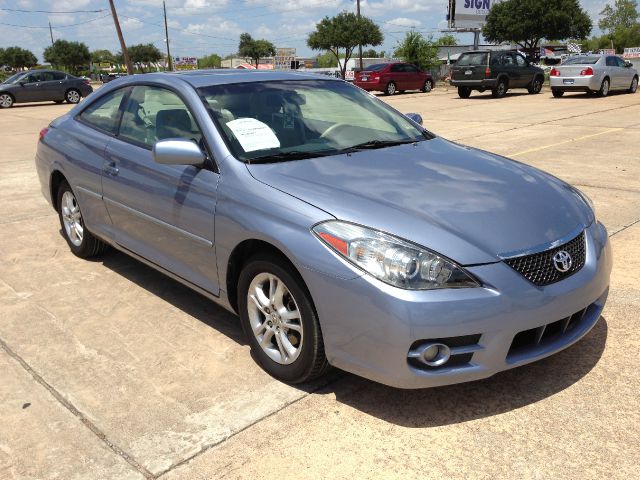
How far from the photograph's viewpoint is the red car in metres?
26.2

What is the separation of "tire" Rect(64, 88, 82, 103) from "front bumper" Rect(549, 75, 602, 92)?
19141 mm

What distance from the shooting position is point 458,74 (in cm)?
2248

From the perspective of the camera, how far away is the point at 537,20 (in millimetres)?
48562

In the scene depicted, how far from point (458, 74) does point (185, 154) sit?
2075 cm

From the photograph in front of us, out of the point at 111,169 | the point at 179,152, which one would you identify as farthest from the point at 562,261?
the point at 111,169

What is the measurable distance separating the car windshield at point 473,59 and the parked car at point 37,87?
15.8m

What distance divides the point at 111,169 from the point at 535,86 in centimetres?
2262

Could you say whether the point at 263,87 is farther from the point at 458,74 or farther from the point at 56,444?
the point at 458,74

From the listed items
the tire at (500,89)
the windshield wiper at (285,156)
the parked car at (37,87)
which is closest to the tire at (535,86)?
the tire at (500,89)

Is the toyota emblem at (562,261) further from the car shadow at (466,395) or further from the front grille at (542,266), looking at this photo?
the car shadow at (466,395)

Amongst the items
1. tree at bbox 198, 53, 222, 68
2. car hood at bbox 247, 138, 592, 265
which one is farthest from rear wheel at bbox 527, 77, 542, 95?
tree at bbox 198, 53, 222, 68

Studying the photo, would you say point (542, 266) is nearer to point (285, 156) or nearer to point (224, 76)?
point (285, 156)

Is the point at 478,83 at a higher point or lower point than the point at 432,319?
higher

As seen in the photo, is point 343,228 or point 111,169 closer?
point 343,228
